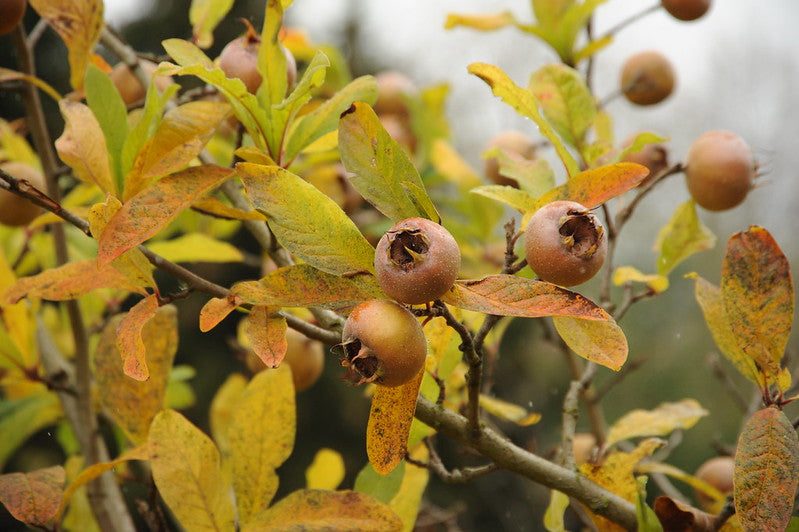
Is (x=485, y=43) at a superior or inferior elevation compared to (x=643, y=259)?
superior

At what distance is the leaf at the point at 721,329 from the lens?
0.72 metres

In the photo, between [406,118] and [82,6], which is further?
[406,118]

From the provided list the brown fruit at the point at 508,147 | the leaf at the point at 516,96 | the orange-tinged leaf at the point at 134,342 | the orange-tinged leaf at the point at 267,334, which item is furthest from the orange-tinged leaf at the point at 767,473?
the brown fruit at the point at 508,147

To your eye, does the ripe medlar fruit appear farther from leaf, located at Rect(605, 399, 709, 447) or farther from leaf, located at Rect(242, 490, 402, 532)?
leaf, located at Rect(605, 399, 709, 447)

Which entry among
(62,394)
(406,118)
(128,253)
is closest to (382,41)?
(406,118)

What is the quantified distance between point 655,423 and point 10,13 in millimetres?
936

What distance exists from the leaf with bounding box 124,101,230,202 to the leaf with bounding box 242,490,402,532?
0.32 meters

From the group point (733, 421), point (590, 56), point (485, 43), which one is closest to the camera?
point (590, 56)

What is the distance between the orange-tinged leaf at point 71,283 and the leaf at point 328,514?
24cm

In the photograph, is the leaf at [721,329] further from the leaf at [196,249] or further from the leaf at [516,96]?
the leaf at [196,249]

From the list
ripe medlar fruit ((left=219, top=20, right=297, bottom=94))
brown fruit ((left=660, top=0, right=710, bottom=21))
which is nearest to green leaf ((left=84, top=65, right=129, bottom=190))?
ripe medlar fruit ((left=219, top=20, right=297, bottom=94))

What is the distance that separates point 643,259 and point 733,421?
68.3 inches

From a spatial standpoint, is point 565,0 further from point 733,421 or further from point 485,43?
point 485,43

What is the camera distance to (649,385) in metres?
5.05
